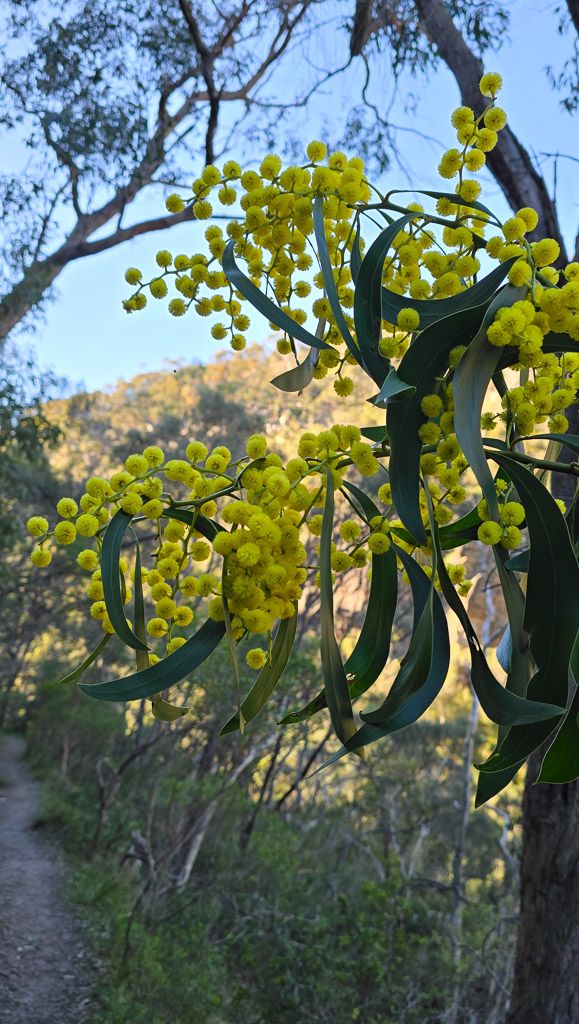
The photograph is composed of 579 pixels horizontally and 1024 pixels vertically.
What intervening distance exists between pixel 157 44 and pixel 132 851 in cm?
779

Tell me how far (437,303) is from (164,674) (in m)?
0.35

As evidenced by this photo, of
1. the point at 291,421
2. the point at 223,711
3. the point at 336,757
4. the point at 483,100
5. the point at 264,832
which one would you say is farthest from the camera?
the point at 291,421

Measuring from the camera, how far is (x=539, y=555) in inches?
20.7

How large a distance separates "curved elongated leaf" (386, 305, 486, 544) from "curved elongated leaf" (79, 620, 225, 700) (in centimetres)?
16

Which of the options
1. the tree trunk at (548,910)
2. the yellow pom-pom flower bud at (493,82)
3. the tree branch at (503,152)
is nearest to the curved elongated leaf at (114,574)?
the yellow pom-pom flower bud at (493,82)

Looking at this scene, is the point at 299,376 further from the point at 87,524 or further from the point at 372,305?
the point at 87,524

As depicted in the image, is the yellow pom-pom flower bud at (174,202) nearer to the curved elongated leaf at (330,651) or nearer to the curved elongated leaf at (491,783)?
the curved elongated leaf at (330,651)

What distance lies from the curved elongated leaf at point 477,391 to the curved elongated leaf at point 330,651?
92 millimetres

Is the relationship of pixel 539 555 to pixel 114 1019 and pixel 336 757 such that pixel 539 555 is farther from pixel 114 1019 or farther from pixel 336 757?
pixel 114 1019

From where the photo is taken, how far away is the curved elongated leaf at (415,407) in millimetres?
505

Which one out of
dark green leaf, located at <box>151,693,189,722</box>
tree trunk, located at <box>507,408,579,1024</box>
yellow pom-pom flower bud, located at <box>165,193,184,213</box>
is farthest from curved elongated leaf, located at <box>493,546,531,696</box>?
tree trunk, located at <box>507,408,579,1024</box>

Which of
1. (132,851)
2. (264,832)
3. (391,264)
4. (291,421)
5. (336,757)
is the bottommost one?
(132,851)

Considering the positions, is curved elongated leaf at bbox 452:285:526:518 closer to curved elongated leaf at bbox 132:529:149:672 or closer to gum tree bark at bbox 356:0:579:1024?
curved elongated leaf at bbox 132:529:149:672

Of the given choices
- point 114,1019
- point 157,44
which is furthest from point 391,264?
point 157,44
